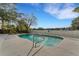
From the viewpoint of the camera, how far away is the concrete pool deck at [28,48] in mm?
2773

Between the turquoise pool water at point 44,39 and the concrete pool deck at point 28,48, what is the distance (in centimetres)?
5

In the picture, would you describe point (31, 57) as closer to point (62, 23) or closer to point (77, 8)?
point (62, 23)

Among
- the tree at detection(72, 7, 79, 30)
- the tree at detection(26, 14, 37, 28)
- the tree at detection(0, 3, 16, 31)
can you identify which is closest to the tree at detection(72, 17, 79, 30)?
the tree at detection(72, 7, 79, 30)

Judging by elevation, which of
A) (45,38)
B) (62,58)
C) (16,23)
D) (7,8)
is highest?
(7,8)

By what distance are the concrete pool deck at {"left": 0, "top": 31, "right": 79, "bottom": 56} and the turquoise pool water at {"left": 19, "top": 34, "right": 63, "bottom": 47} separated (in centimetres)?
5

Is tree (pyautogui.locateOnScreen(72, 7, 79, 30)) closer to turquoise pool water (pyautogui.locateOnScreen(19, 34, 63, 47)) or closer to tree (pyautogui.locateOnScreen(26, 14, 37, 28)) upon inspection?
turquoise pool water (pyautogui.locateOnScreen(19, 34, 63, 47))

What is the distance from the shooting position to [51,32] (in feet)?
9.23

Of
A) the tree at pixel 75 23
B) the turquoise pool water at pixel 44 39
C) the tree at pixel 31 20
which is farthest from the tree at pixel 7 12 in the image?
the tree at pixel 75 23

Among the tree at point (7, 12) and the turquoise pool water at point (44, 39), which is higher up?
the tree at point (7, 12)

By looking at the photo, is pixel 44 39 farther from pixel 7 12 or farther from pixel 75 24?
pixel 7 12

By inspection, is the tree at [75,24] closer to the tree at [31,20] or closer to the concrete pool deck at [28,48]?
the concrete pool deck at [28,48]

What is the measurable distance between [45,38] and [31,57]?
311mm

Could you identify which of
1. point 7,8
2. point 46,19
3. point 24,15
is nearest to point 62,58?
point 46,19

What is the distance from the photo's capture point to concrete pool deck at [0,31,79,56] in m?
2.77
